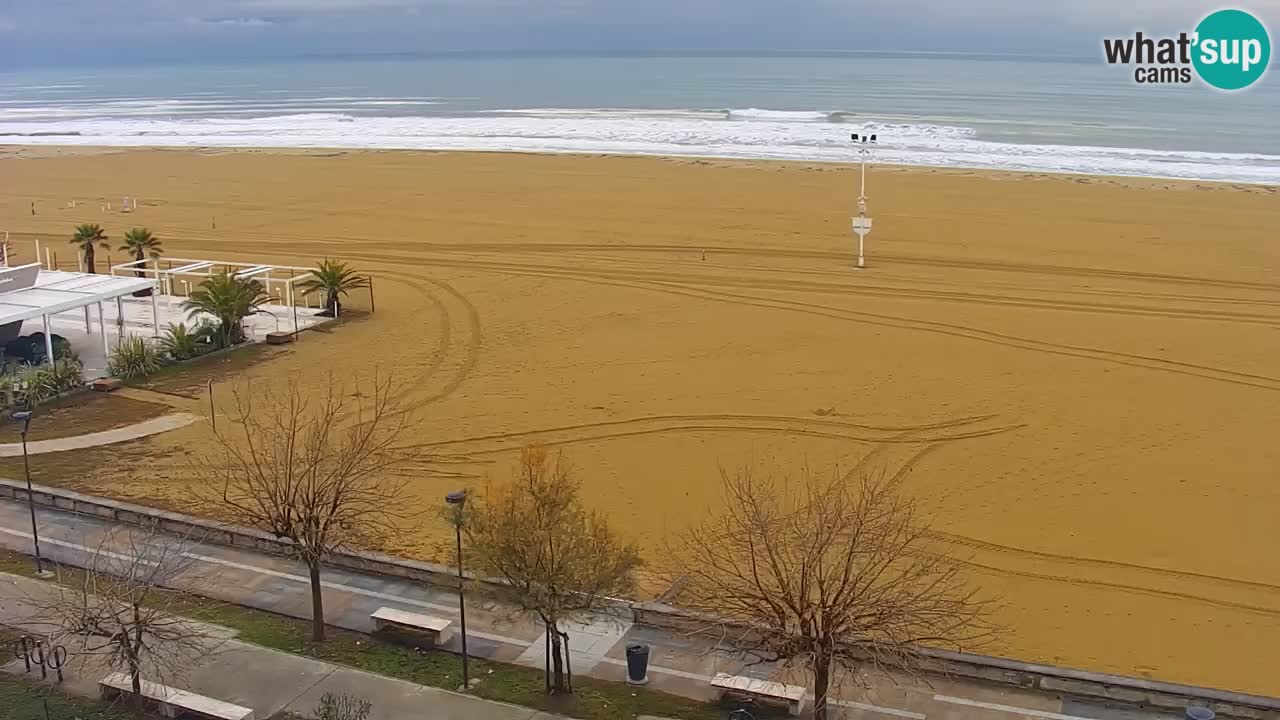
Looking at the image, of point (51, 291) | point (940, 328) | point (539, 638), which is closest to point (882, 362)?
point (940, 328)

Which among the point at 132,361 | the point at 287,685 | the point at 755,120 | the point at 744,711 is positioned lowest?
the point at 287,685

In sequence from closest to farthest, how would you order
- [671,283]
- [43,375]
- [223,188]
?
[43,375]
[671,283]
[223,188]

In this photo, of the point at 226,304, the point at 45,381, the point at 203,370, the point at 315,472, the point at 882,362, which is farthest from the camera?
the point at 226,304

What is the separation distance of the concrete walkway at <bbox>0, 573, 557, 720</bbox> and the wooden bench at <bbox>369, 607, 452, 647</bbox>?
0.96m

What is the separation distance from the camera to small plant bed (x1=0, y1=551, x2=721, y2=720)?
38.9ft

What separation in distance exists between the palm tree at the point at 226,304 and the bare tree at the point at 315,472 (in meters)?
3.53

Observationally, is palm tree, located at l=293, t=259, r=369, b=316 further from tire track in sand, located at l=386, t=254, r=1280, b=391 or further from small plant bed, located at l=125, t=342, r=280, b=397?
tire track in sand, located at l=386, t=254, r=1280, b=391

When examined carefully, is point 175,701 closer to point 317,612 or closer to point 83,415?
point 317,612

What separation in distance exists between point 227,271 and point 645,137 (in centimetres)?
5770

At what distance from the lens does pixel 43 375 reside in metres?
23.0

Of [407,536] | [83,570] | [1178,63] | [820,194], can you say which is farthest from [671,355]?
[1178,63]

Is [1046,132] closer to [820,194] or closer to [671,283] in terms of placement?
[820,194]

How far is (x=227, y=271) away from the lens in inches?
1226

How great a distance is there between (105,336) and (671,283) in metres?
15.6
